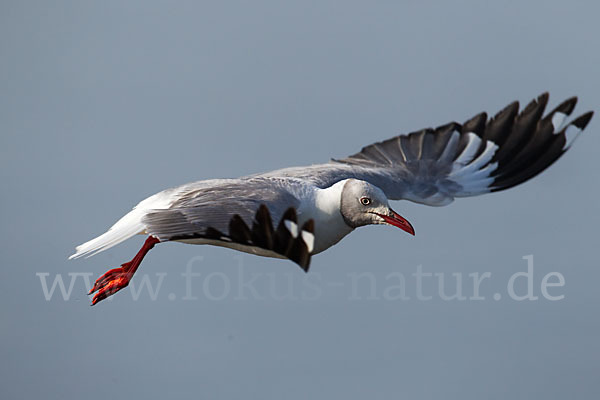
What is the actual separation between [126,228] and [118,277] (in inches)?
41.9

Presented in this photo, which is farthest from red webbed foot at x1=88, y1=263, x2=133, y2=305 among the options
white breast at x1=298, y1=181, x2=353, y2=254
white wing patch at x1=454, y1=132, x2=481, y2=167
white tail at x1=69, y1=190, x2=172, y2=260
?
white wing patch at x1=454, y1=132, x2=481, y2=167

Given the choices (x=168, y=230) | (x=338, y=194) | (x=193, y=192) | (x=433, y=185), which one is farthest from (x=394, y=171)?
(x=168, y=230)

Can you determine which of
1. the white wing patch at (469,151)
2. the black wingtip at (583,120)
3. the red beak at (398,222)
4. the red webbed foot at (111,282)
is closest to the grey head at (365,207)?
the red beak at (398,222)

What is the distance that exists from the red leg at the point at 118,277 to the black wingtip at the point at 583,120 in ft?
14.3

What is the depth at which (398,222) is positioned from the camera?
854 cm

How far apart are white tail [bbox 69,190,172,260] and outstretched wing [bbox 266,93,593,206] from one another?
1.79 m

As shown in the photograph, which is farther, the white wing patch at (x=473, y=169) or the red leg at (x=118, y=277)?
the white wing patch at (x=473, y=169)

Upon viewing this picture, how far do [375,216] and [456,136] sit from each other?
2906 mm

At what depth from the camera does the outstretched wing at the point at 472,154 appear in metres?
10.5

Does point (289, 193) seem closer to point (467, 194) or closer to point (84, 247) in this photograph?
point (84, 247)

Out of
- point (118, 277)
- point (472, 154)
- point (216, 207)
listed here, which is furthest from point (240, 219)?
point (472, 154)

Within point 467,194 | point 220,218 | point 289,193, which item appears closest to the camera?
point 220,218

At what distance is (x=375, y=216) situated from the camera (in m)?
8.63

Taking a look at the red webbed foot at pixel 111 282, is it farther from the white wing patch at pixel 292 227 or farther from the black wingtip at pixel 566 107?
the black wingtip at pixel 566 107
